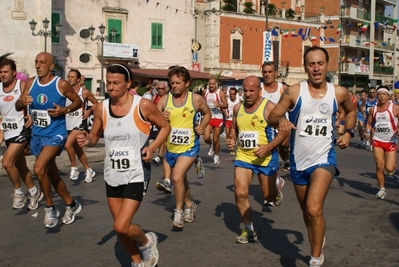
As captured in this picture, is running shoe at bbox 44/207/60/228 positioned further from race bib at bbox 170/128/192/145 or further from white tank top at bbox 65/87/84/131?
white tank top at bbox 65/87/84/131

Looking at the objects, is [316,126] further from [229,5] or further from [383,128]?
[229,5]

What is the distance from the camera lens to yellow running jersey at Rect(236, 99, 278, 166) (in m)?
7.53

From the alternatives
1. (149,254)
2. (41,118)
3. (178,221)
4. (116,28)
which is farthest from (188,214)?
(116,28)

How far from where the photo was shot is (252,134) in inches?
301

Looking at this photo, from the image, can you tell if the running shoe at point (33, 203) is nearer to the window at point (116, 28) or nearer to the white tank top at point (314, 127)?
the white tank top at point (314, 127)

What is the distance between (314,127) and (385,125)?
5.82 metres

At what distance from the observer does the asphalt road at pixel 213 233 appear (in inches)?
251

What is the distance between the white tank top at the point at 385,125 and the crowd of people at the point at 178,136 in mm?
17

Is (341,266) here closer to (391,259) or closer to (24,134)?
(391,259)

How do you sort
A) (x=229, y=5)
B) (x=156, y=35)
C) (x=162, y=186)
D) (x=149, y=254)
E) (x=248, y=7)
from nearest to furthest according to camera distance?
(x=149, y=254), (x=162, y=186), (x=156, y=35), (x=229, y=5), (x=248, y=7)

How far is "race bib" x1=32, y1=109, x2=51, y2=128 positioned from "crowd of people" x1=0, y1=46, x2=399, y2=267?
1 cm

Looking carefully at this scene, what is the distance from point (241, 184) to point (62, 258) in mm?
2123

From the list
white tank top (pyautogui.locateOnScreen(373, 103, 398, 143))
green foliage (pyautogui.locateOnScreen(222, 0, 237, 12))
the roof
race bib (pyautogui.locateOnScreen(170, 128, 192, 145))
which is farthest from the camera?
green foliage (pyautogui.locateOnScreen(222, 0, 237, 12))

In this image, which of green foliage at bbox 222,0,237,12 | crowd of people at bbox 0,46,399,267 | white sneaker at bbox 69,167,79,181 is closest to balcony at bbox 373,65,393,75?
green foliage at bbox 222,0,237,12
